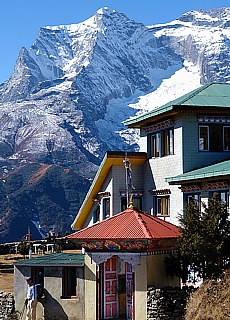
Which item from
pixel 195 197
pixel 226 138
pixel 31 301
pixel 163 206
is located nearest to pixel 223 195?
pixel 195 197

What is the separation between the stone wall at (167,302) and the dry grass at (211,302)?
1.21 m

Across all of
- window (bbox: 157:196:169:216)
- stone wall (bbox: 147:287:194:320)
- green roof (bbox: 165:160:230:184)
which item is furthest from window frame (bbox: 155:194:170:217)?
stone wall (bbox: 147:287:194:320)

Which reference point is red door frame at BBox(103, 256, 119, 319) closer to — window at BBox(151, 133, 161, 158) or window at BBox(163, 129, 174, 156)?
window at BBox(163, 129, 174, 156)

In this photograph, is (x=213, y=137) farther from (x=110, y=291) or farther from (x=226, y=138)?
(x=110, y=291)

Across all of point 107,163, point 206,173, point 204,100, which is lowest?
point 206,173

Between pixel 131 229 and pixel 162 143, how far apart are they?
1047 cm

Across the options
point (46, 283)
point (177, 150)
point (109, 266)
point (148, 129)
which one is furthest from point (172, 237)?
point (148, 129)

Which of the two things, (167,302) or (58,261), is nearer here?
(167,302)

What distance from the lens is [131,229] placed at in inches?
981

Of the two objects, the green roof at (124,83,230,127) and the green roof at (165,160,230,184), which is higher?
the green roof at (124,83,230,127)

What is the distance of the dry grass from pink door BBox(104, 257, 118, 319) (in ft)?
13.9

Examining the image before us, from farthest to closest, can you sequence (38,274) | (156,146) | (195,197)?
(156,146) < (195,197) < (38,274)

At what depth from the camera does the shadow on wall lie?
26.6 m

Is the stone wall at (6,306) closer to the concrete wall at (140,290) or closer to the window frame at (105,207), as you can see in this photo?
the concrete wall at (140,290)
